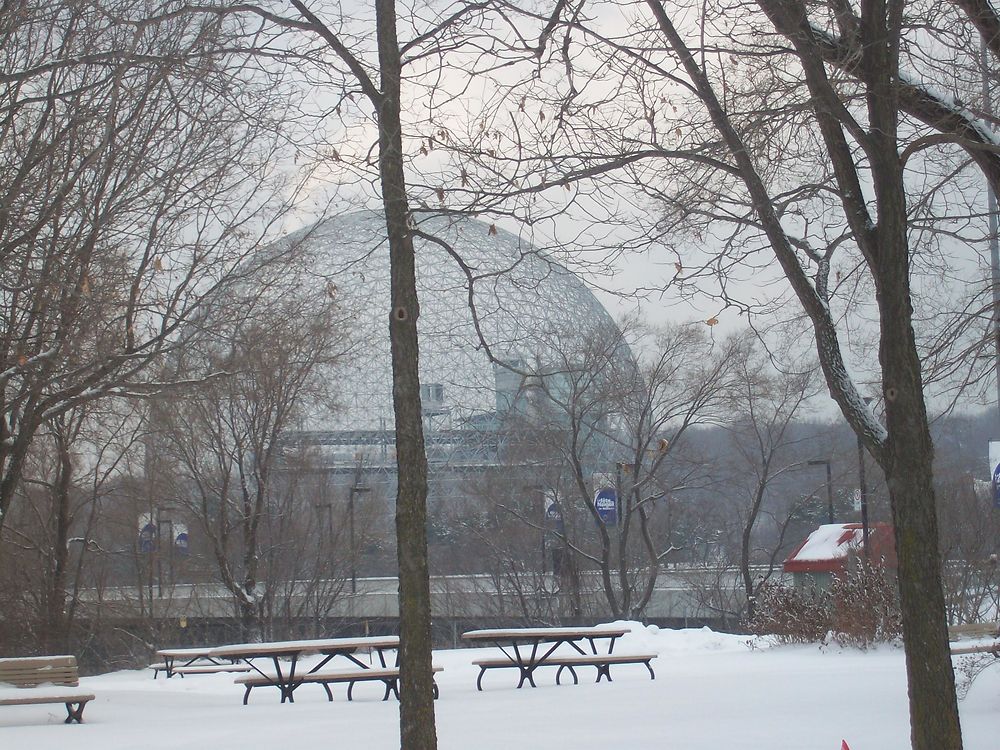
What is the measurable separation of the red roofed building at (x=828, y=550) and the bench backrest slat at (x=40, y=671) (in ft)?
38.3

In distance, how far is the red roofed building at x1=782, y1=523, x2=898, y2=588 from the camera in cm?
1816

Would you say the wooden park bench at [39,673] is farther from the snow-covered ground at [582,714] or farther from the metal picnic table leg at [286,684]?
the metal picnic table leg at [286,684]

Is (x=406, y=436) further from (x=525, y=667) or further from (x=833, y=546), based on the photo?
(x=833, y=546)

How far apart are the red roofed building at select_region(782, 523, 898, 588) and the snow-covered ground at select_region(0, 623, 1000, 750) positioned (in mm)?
6030

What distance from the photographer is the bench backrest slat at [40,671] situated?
10.7 metres

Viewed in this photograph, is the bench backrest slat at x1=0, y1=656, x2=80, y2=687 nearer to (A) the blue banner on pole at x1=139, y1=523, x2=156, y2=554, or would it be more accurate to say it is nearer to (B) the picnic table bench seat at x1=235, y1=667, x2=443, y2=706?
(B) the picnic table bench seat at x1=235, y1=667, x2=443, y2=706

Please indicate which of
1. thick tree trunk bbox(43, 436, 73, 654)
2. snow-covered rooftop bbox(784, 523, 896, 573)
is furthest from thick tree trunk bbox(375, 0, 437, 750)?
thick tree trunk bbox(43, 436, 73, 654)

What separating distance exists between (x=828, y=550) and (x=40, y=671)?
14.7 metres

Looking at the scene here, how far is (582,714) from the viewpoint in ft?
26.6

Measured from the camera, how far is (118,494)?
24359 millimetres

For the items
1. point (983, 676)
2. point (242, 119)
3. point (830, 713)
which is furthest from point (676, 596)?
point (242, 119)

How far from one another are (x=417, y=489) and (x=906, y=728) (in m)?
3.86

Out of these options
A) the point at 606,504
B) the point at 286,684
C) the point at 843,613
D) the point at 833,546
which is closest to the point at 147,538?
the point at 606,504

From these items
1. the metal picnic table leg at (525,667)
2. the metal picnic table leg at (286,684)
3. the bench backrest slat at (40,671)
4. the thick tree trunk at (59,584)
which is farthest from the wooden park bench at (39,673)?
the thick tree trunk at (59,584)
